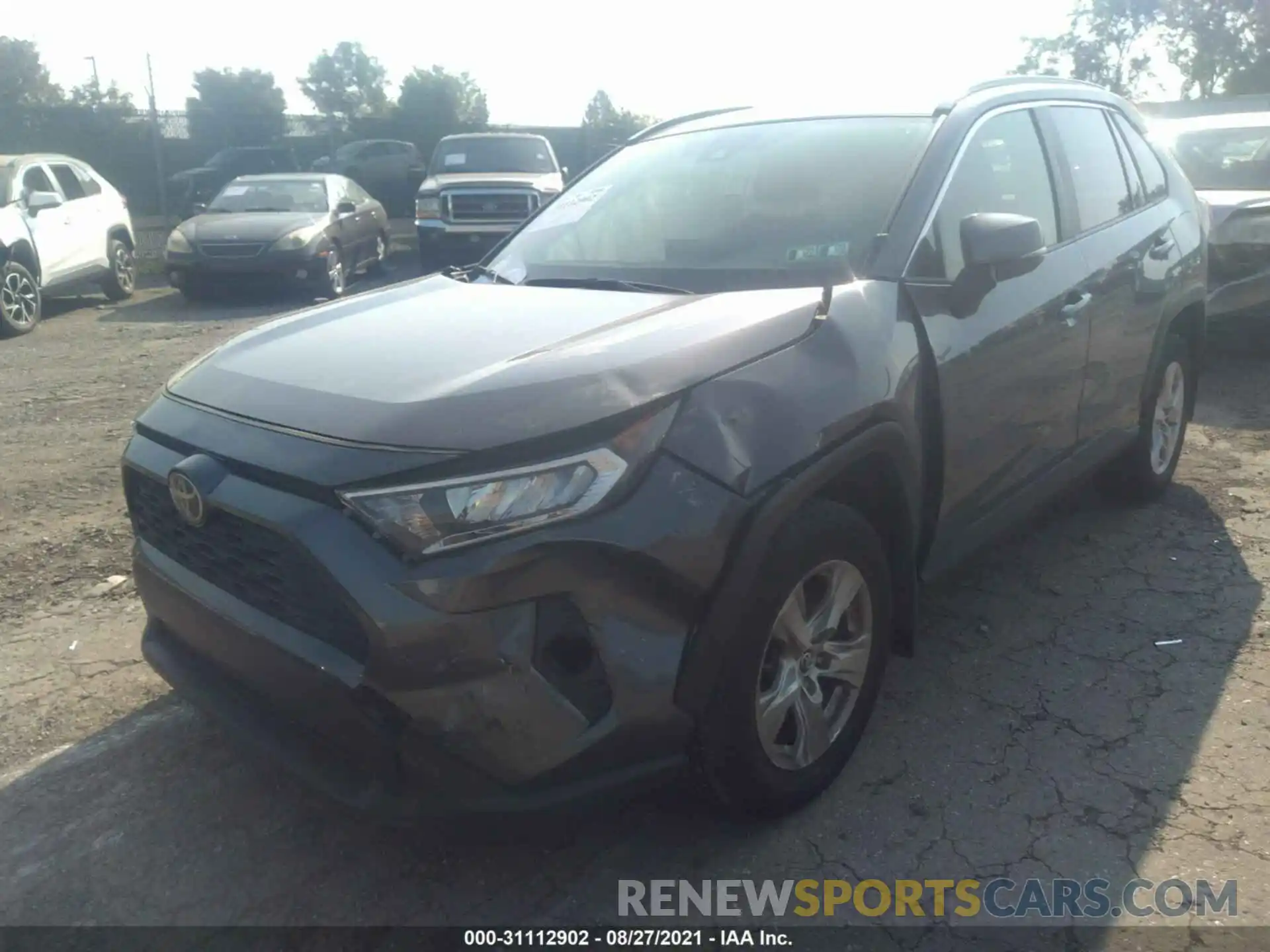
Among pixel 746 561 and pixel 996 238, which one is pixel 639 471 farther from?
pixel 996 238

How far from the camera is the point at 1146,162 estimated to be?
4578 mm

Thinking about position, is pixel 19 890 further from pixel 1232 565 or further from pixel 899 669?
pixel 1232 565

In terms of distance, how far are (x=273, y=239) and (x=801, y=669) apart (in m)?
10.4

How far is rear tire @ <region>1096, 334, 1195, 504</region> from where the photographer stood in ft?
14.8

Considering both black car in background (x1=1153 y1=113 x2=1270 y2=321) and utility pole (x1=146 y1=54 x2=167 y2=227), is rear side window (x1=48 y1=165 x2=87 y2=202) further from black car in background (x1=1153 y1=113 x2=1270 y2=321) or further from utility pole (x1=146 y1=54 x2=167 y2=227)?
black car in background (x1=1153 y1=113 x2=1270 y2=321)

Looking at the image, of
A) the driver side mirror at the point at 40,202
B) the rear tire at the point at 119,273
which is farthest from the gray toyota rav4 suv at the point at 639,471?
the rear tire at the point at 119,273

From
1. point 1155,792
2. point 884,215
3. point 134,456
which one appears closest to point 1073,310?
point 884,215

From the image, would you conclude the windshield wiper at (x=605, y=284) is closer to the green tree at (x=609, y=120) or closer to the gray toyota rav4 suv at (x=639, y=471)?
the gray toyota rav4 suv at (x=639, y=471)

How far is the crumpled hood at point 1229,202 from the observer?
23.1 ft

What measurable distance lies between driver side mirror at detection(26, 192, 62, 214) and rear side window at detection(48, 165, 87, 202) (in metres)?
0.85

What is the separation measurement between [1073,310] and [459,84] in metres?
38.2

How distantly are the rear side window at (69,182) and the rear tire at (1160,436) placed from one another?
11.3 metres

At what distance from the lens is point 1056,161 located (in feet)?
12.5

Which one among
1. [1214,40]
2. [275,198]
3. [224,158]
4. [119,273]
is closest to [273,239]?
[275,198]
